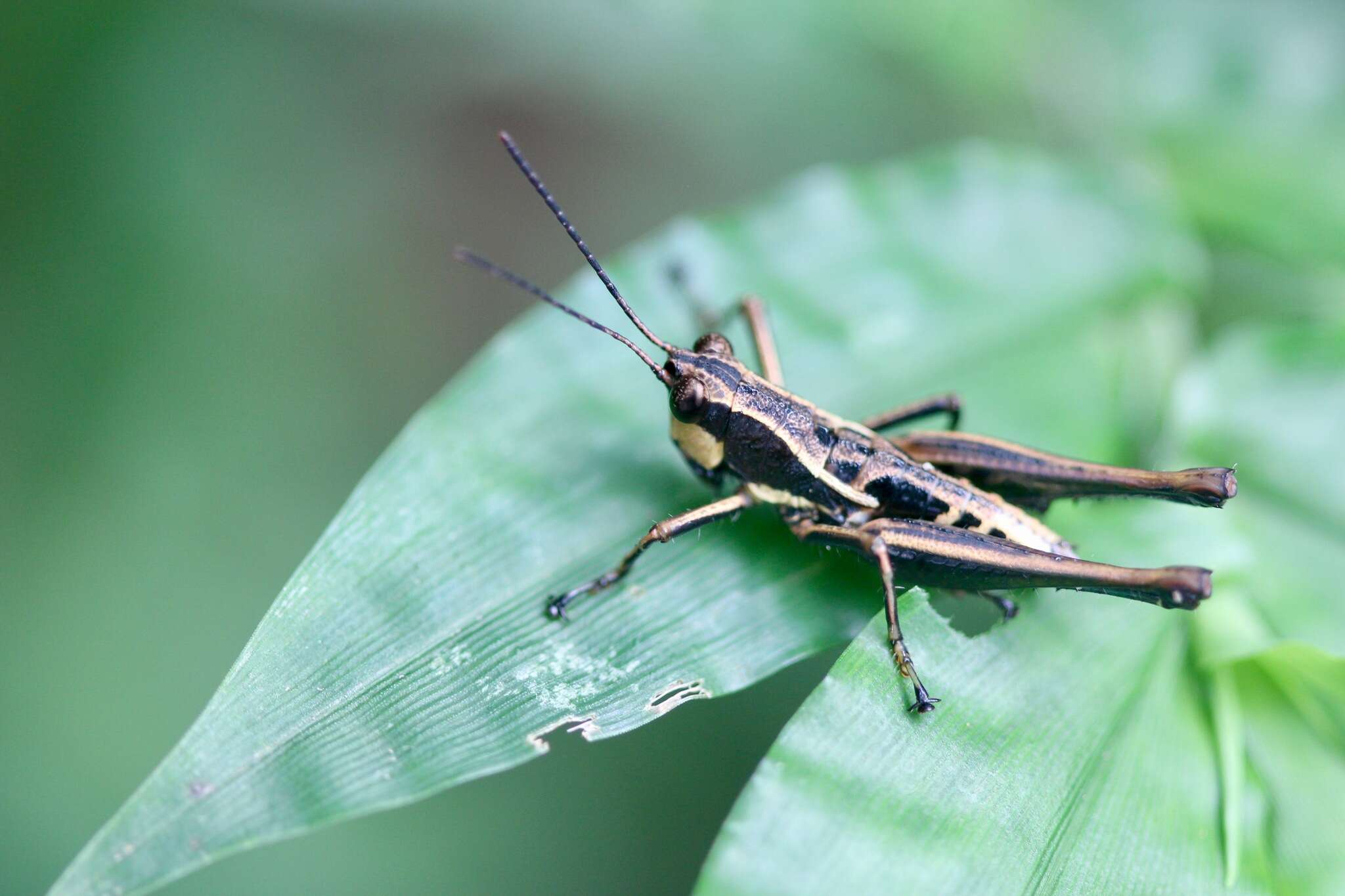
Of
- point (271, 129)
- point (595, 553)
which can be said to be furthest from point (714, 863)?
point (271, 129)

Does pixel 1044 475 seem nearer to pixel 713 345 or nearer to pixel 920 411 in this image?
pixel 920 411

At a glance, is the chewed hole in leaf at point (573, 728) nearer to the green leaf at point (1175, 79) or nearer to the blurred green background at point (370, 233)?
the blurred green background at point (370, 233)

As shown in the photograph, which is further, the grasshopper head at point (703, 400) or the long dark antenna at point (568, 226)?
the grasshopper head at point (703, 400)

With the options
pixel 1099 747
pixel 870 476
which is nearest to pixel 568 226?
pixel 870 476

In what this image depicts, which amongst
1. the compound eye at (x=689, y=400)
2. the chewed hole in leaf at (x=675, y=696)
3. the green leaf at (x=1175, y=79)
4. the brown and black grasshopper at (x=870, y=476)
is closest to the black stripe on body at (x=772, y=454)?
the brown and black grasshopper at (x=870, y=476)

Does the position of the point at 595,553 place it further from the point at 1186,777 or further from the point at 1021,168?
the point at 1021,168

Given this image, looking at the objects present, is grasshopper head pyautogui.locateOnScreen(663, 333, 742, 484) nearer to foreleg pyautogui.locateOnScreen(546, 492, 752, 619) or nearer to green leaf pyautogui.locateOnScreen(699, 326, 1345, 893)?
foreleg pyautogui.locateOnScreen(546, 492, 752, 619)
